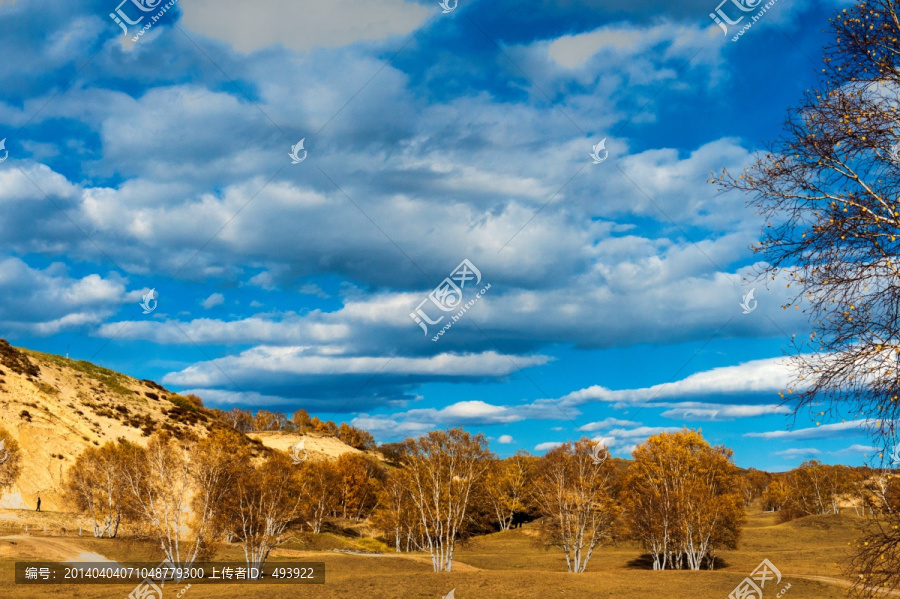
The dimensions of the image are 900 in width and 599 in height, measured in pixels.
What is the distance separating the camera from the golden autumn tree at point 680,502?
58000 millimetres

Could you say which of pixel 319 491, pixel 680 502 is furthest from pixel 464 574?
pixel 319 491

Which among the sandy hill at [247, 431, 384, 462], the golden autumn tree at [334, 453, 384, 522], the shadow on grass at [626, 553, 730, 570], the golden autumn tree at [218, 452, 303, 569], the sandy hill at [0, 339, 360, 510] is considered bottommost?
the shadow on grass at [626, 553, 730, 570]

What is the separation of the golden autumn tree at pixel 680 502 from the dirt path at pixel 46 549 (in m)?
49.8

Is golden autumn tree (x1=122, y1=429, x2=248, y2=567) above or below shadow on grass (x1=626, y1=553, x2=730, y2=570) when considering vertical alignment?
above

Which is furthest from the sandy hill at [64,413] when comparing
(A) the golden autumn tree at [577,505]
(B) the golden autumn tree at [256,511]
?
(A) the golden autumn tree at [577,505]

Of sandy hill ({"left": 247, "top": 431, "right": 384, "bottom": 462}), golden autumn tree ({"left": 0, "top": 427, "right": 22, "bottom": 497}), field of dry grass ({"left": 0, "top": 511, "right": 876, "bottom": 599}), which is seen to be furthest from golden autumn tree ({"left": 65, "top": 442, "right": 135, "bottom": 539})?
sandy hill ({"left": 247, "top": 431, "right": 384, "bottom": 462})

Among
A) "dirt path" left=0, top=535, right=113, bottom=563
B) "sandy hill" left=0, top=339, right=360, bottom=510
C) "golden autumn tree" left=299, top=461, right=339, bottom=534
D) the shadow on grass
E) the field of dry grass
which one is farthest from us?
"golden autumn tree" left=299, top=461, right=339, bottom=534

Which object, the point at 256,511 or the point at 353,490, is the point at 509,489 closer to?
the point at 353,490

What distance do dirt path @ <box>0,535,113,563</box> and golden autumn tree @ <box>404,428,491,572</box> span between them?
25633 millimetres

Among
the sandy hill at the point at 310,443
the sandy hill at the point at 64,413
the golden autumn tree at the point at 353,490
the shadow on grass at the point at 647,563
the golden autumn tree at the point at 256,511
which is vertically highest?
the sandy hill at the point at 64,413

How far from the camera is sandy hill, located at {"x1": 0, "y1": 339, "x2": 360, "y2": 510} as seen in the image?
76.6m

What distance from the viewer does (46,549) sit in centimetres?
4369

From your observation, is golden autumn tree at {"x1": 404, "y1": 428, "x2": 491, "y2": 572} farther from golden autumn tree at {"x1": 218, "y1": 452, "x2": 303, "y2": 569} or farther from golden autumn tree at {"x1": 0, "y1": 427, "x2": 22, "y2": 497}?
golden autumn tree at {"x1": 0, "y1": 427, "x2": 22, "y2": 497}

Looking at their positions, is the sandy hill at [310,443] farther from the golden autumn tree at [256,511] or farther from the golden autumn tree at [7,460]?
the golden autumn tree at [256,511]
